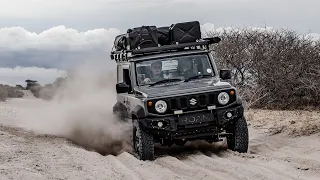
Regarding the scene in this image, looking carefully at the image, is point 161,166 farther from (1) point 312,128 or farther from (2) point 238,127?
(1) point 312,128

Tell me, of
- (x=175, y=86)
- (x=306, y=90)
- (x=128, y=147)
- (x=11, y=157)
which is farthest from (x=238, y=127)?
(x=306, y=90)

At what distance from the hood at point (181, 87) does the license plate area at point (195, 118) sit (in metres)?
0.40

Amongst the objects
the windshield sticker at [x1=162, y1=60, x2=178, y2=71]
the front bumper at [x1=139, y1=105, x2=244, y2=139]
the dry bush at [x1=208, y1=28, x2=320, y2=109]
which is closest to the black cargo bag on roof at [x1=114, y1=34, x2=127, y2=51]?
the windshield sticker at [x1=162, y1=60, x2=178, y2=71]

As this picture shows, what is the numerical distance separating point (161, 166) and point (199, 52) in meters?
2.74

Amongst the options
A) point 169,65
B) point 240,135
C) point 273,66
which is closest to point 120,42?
point 169,65

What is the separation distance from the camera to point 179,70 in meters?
10.2

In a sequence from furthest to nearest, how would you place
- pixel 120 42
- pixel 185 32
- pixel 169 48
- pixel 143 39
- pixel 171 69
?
pixel 120 42 < pixel 185 32 < pixel 143 39 < pixel 169 48 < pixel 171 69

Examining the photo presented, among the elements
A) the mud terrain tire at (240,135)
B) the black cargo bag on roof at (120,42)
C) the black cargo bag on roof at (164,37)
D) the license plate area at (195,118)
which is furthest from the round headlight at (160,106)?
the black cargo bag on roof at (120,42)

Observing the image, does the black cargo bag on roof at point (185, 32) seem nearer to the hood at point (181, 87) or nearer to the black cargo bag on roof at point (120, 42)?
the black cargo bag on roof at point (120, 42)

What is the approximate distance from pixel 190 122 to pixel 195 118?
0.36 feet

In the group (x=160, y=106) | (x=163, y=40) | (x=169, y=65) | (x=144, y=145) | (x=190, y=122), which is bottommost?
(x=144, y=145)

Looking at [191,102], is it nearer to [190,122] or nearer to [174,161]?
[190,122]

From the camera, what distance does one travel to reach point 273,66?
845 inches

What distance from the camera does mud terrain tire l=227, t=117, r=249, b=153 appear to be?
959 centimetres
